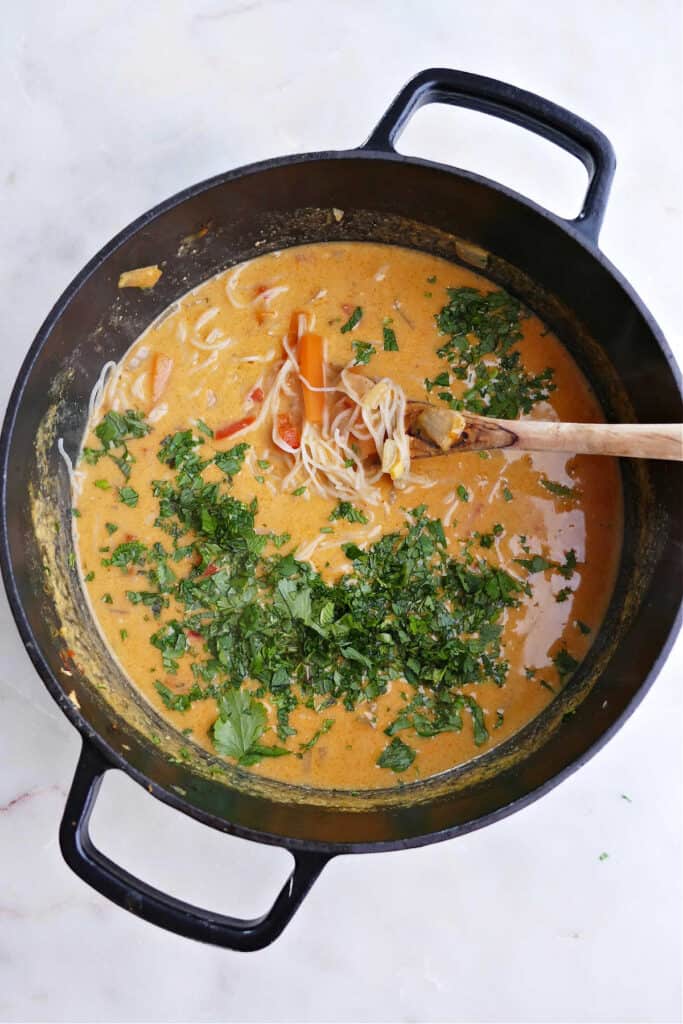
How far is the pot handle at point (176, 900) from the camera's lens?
3154mm

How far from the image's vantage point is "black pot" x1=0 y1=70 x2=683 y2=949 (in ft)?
10.9

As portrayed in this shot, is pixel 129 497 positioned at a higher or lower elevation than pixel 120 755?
higher

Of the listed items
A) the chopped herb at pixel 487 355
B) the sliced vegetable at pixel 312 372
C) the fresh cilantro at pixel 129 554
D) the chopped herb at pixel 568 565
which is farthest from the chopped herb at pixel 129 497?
the chopped herb at pixel 568 565

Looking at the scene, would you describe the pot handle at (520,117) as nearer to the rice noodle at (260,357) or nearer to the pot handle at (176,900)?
the rice noodle at (260,357)

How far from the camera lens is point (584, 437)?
3508 mm

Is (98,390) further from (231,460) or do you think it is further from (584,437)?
(584,437)

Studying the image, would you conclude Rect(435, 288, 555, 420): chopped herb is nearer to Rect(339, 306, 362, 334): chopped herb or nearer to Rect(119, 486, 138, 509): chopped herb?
Rect(339, 306, 362, 334): chopped herb

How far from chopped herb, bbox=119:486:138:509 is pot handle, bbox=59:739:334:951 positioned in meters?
1.08

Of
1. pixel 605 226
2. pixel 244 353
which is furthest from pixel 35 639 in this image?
pixel 605 226

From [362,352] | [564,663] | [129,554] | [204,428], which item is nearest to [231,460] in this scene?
[204,428]

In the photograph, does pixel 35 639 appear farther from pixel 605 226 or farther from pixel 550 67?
pixel 550 67

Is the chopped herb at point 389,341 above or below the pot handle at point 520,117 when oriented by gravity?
below

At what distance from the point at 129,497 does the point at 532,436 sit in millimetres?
1644

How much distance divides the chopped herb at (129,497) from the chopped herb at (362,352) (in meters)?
1.06
